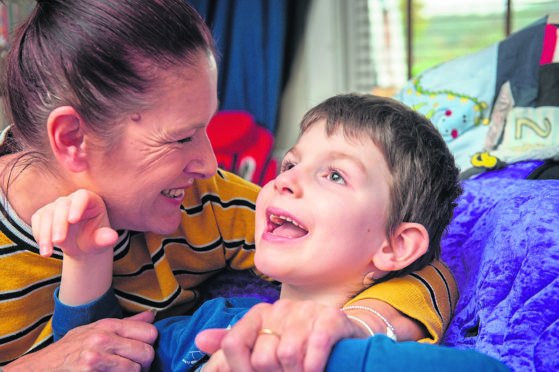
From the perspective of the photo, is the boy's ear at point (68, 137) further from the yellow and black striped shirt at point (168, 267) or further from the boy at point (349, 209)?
the boy at point (349, 209)

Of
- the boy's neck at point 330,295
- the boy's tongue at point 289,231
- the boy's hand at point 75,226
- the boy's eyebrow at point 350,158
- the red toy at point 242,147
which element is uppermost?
the boy's eyebrow at point 350,158

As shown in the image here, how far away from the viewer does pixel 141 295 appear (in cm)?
134

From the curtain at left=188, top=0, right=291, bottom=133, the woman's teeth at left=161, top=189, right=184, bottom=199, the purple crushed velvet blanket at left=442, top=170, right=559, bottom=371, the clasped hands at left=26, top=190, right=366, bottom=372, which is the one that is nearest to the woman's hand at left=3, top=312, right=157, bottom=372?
the clasped hands at left=26, top=190, right=366, bottom=372

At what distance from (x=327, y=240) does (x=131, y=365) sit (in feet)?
1.49

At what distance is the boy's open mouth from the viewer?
1.06 metres

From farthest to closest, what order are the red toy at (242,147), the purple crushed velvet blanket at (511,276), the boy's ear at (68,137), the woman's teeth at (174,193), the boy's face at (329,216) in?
the red toy at (242,147), the woman's teeth at (174,193), the boy's ear at (68,137), the boy's face at (329,216), the purple crushed velvet blanket at (511,276)

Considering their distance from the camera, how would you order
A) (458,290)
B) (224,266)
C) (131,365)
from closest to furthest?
(131,365), (458,290), (224,266)

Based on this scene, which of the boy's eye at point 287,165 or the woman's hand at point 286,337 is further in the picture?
the boy's eye at point 287,165

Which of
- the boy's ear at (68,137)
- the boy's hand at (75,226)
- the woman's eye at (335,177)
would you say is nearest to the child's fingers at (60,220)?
the boy's hand at (75,226)

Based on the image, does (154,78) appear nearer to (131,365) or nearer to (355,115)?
(355,115)

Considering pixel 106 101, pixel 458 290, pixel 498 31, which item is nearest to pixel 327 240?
pixel 458 290

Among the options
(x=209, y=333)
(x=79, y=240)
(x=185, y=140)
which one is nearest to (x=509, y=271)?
(x=209, y=333)

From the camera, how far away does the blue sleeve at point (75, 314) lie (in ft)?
3.76

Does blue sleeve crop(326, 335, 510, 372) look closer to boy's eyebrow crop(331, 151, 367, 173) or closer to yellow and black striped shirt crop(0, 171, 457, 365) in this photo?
yellow and black striped shirt crop(0, 171, 457, 365)
